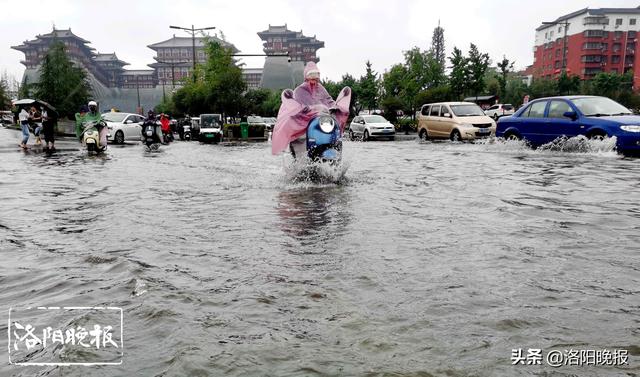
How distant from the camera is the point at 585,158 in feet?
37.0

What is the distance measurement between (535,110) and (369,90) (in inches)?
1414

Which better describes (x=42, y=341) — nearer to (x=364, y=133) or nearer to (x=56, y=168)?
(x=56, y=168)

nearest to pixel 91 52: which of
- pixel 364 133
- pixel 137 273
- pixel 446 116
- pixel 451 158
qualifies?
pixel 364 133

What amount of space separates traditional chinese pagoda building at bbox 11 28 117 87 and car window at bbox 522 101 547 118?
87823 millimetres

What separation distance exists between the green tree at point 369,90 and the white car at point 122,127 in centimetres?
2717

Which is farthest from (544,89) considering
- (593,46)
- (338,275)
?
(338,275)

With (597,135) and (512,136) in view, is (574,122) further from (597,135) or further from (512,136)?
(512,136)

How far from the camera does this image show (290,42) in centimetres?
9738

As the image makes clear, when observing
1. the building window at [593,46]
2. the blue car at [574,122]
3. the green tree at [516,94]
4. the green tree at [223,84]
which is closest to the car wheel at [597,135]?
the blue car at [574,122]

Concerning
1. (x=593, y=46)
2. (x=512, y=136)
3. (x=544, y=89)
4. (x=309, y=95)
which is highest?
(x=593, y=46)

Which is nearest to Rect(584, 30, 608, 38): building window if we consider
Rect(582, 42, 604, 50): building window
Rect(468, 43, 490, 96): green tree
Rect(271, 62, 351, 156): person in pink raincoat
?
Rect(582, 42, 604, 50): building window

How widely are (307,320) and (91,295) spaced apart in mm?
1459

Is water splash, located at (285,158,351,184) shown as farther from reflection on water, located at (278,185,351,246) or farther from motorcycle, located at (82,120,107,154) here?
motorcycle, located at (82,120,107,154)

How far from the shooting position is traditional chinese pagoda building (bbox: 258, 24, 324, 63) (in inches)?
3775
